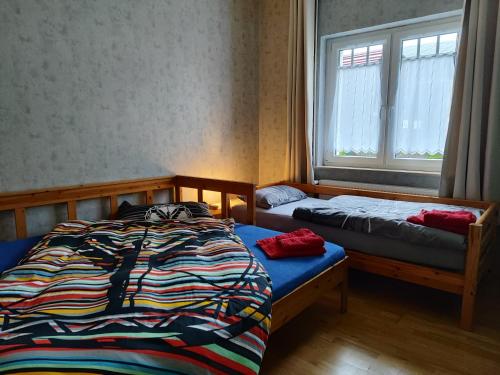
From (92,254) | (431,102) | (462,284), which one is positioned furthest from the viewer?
(431,102)

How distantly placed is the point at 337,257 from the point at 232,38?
235cm

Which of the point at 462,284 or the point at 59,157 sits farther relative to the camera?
the point at 59,157

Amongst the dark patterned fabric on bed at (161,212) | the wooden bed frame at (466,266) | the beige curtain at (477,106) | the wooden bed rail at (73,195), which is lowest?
the wooden bed frame at (466,266)

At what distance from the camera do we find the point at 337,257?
6.61 feet

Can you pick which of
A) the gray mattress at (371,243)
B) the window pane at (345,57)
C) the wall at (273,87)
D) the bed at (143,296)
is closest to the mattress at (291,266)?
the bed at (143,296)

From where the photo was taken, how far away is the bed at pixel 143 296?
101cm

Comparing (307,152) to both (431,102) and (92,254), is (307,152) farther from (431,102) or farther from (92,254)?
(92,254)

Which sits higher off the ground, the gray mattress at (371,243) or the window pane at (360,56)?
the window pane at (360,56)

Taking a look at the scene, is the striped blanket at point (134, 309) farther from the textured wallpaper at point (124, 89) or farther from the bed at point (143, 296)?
the textured wallpaper at point (124, 89)

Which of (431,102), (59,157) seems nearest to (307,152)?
(431,102)

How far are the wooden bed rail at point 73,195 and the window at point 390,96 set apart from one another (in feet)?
5.78

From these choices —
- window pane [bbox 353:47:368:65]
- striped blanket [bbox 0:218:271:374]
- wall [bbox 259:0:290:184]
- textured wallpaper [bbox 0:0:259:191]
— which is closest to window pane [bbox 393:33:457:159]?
window pane [bbox 353:47:368:65]

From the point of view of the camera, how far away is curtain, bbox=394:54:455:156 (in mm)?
2793

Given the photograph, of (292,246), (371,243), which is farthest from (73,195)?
(371,243)
